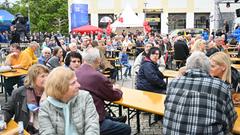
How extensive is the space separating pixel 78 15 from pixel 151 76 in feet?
50.4

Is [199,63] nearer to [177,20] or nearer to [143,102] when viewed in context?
[143,102]

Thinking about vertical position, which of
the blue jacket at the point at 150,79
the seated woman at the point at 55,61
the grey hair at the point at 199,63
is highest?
the grey hair at the point at 199,63

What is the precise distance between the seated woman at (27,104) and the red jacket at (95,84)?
0.48 meters

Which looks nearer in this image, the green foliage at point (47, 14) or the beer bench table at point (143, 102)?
the beer bench table at point (143, 102)

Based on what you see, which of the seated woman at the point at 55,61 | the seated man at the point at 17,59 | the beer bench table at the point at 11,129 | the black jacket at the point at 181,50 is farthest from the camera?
the black jacket at the point at 181,50

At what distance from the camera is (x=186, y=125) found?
114 inches

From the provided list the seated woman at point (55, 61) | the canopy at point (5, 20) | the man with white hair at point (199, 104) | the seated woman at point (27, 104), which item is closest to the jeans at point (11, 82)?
the seated woman at point (55, 61)

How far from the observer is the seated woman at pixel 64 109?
2924mm

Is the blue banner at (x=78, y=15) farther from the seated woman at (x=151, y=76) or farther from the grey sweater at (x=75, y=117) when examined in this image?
the grey sweater at (x=75, y=117)

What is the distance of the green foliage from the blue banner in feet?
63.4

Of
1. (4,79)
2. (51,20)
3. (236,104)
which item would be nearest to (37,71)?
(236,104)

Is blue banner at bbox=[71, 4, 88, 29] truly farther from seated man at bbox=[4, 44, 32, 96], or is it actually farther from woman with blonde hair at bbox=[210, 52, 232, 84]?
woman with blonde hair at bbox=[210, 52, 232, 84]

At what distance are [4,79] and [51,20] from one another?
109ft

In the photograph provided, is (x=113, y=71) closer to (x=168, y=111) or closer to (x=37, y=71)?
Result: (x=37, y=71)
